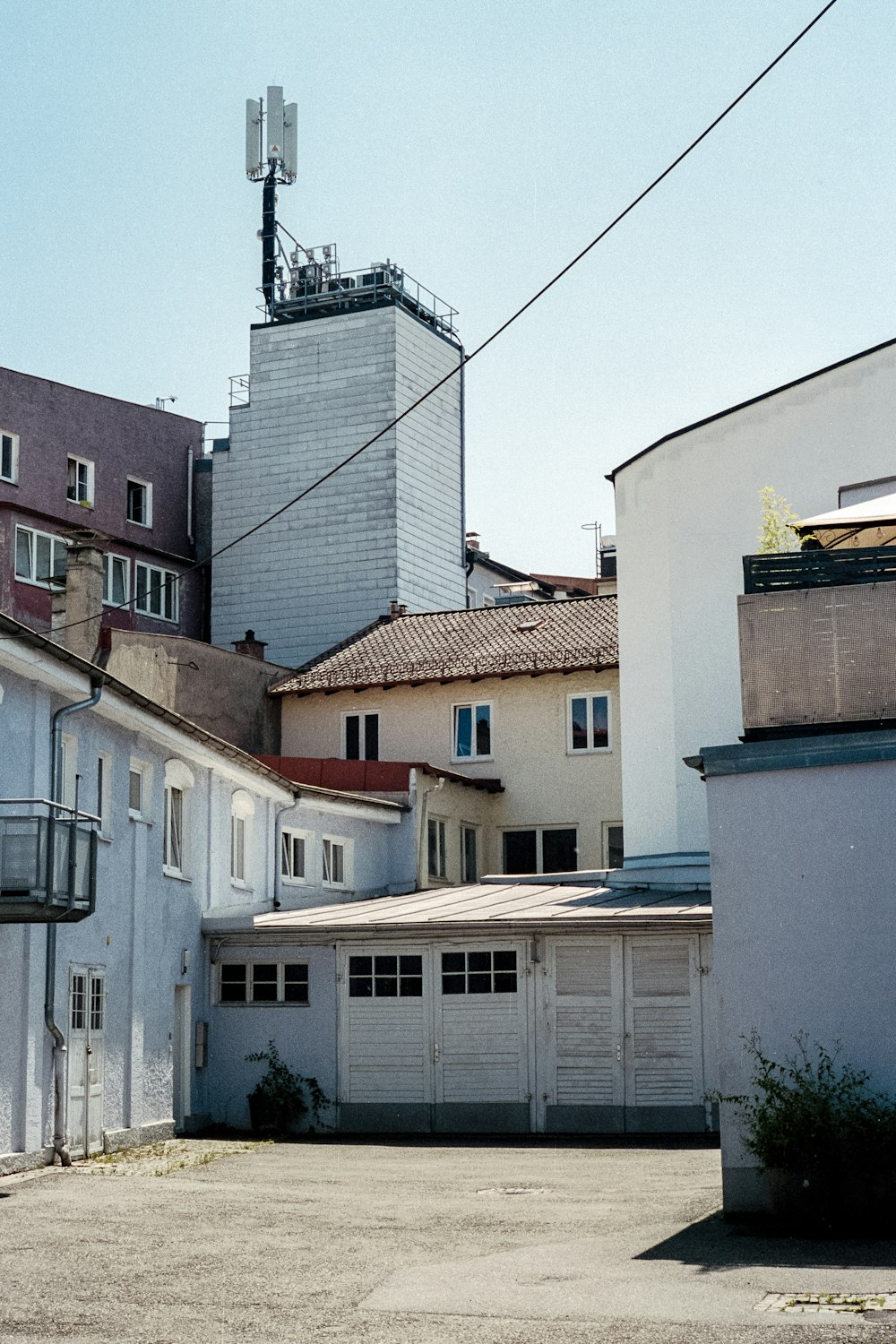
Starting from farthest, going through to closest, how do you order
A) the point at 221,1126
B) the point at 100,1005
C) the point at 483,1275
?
the point at 221,1126, the point at 100,1005, the point at 483,1275

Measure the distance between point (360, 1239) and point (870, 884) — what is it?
4.70 meters

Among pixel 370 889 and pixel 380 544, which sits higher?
pixel 380 544

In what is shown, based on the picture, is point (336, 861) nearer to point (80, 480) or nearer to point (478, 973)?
point (478, 973)

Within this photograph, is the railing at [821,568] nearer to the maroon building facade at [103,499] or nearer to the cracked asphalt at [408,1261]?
the cracked asphalt at [408,1261]

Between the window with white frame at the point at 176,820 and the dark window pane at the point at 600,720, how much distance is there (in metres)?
14.1

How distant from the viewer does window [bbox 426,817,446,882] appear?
34.0 meters

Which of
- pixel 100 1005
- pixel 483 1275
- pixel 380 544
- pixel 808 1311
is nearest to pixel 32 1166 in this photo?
pixel 100 1005

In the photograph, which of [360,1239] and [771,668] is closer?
[360,1239]

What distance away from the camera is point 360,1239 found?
1323 cm

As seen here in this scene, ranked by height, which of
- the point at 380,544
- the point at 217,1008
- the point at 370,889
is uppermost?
the point at 380,544

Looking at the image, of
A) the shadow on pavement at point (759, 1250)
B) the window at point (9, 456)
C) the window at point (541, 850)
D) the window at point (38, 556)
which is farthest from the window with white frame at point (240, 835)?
the window at point (9, 456)

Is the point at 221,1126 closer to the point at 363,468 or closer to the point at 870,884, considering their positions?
the point at 870,884

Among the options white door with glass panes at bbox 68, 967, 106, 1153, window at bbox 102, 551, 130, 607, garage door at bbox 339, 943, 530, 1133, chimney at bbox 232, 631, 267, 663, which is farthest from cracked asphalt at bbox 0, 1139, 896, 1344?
window at bbox 102, 551, 130, 607

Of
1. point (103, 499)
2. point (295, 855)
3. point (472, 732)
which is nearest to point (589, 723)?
point (472, 732)
